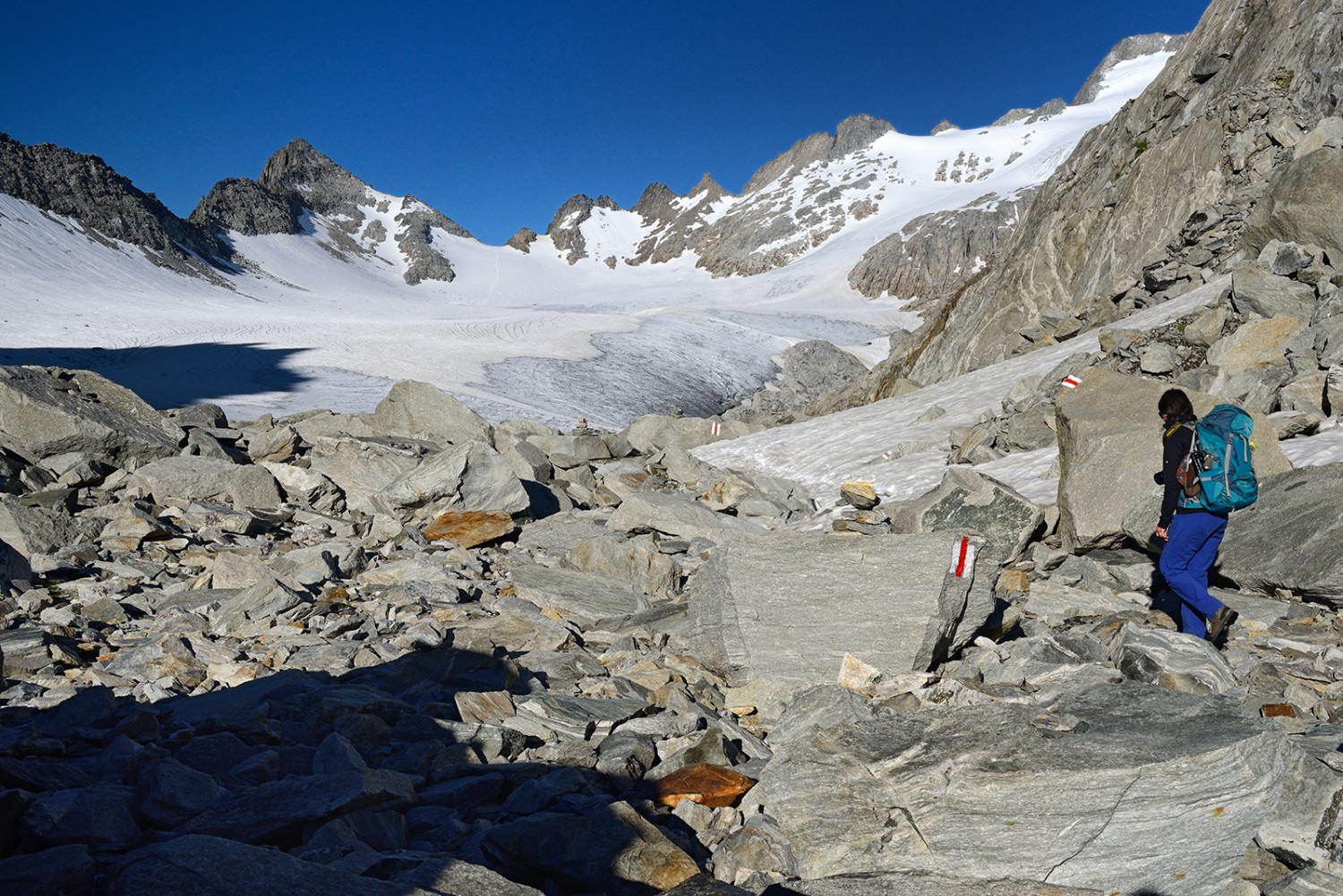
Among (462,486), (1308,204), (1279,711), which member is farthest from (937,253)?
(1279,711)

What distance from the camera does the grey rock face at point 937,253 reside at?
4026 inches

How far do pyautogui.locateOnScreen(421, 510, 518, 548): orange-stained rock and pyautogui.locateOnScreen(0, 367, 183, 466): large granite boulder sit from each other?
438 centimetres

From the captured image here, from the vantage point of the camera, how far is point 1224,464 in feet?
17.0

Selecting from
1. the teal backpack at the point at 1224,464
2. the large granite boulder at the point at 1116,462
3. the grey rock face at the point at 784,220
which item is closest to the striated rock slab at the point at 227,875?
the teal backpack at the point at 1224,464

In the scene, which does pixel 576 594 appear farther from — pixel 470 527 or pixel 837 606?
pixel 837 606

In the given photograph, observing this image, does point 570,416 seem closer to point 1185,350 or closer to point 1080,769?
point 1185,350

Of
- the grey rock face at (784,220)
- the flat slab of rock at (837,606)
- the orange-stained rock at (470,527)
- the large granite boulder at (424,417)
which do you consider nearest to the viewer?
the flat slab of rock at (837,606)

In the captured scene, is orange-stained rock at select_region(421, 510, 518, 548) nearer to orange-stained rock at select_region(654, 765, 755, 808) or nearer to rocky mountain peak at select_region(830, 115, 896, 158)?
orange-stained rock at select_region(654, 765, 755, 808)

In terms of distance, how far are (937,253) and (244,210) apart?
9243 centimetres

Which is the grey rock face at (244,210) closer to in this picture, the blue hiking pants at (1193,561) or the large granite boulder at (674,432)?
the large granite boulder at (674,432)

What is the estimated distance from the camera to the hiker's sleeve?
5344 millimetres

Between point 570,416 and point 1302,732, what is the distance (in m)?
29.7

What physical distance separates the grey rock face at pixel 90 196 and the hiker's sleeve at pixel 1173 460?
301ft

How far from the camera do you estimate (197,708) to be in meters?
5.08
